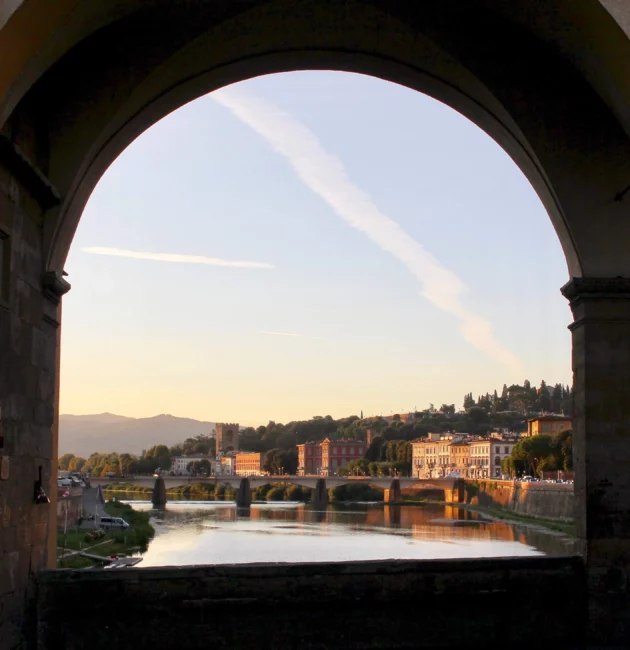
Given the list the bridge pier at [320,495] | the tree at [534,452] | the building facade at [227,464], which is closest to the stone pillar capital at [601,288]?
the tree at [534,452]

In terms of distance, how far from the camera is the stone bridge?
72.4 m

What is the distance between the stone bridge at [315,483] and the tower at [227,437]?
7195 cm

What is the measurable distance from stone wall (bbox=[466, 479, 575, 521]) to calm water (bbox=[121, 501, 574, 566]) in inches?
85.4

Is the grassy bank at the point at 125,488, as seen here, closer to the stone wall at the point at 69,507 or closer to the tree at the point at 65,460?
the stone wall at the point at 69,507

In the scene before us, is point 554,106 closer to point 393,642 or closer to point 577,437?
point 577,437

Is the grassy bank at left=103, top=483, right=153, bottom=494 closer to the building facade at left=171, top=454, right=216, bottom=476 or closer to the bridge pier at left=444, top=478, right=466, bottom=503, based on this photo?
the bridge pier at left=444, top=478, right=466, bottom=503

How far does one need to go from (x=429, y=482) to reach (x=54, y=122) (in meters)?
73.3

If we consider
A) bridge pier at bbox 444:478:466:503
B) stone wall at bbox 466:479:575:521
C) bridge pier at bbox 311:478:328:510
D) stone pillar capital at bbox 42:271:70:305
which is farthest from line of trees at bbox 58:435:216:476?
stone pillar capital at bbox 42:271:70:305

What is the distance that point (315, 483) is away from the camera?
7431 centimetres

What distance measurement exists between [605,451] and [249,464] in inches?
5151

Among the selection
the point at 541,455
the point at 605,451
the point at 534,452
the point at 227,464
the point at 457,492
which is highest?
the point at 605,451

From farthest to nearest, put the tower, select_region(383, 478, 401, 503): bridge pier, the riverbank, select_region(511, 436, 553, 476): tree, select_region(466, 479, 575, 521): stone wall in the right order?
the tower
select_region(383, 478, 401, 503): bridge pier
select_region(511, 436, 553, 476): tree
select_region(466, 479, 575, 521): stone wall
the riverbank

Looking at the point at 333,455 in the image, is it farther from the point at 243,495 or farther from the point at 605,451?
the point at 605,451

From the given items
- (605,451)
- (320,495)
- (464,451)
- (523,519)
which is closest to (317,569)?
(605,451)
